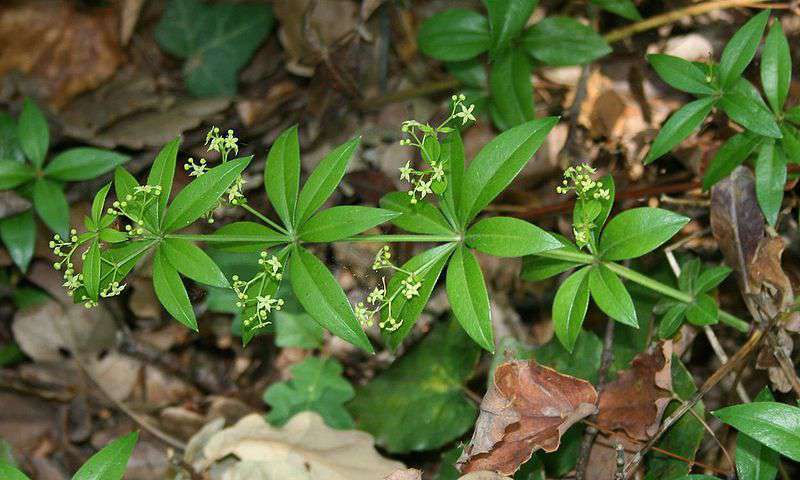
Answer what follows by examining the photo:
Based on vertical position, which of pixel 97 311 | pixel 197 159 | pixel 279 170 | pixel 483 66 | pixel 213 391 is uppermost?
pixel 279 170

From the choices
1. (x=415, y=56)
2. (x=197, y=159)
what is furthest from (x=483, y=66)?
(x=197, y=159)

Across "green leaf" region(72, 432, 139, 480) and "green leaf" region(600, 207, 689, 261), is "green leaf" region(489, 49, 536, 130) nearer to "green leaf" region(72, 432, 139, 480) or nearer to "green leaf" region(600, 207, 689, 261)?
"green leaf" region(600, 207, 689, 261)

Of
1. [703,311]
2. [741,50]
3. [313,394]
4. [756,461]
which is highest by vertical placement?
[741,50]

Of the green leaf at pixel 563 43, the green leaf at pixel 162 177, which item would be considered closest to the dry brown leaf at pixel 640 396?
the green leaf at pixel 563 43

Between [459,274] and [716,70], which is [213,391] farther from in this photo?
[716,70]

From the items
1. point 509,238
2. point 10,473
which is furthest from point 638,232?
point 10,473

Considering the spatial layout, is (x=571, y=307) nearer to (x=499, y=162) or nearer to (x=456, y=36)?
(x=499, y=162)
